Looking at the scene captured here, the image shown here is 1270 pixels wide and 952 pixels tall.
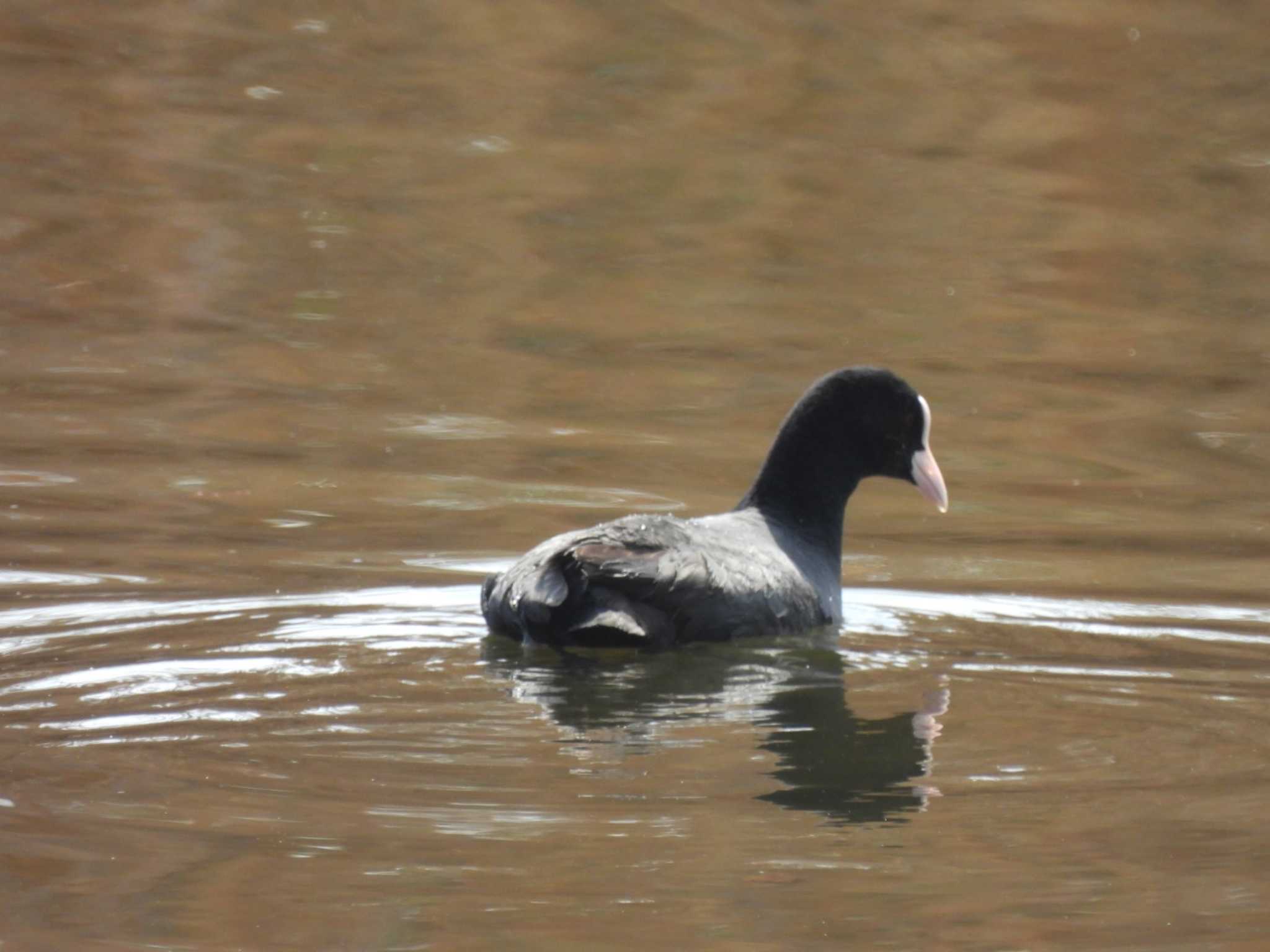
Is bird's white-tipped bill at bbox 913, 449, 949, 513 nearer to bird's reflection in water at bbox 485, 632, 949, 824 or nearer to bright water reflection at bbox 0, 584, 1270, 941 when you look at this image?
bright water reflection at bbox 0, 584, 1270, 941

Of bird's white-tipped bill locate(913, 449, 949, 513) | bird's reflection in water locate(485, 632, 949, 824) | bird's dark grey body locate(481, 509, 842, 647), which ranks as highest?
bird's white-tipped bill locate(913, 449, 949, 513)

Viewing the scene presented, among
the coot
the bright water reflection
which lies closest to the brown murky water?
the bright water reflection

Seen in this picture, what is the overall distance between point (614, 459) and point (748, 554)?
2.83 metres

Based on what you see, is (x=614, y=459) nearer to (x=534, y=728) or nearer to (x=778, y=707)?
(x=778, y=707)

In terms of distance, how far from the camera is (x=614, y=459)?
8.97m

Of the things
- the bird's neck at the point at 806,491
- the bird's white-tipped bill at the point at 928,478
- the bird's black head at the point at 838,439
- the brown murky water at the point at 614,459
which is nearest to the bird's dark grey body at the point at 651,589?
the brown murky water at the point at 614,459

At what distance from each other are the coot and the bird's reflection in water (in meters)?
0.08

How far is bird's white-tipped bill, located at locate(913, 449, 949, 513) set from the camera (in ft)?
22.8

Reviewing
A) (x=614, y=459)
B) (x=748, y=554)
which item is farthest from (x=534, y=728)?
(x=614, y=459)

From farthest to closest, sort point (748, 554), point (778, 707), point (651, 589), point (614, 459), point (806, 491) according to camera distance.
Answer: point (614, 459) < point (806, 491) < point (748, 554) < point (651, 589) < point (778, 707)

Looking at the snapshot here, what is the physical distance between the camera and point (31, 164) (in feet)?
48.0

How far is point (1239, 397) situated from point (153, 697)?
6.53 metres

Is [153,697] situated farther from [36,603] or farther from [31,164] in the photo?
[31,164]

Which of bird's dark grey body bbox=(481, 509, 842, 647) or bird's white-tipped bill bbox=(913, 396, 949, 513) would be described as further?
bird's white-tipped bill bbox=(913, 396, 949, 513)
